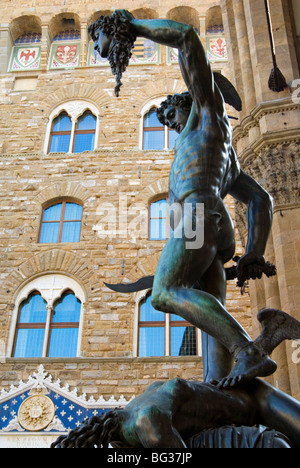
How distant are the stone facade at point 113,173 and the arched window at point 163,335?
23 cm

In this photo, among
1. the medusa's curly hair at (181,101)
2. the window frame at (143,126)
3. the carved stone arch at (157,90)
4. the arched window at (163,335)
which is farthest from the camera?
the carved stone arch at (157,90)

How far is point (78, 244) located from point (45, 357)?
2729 mm

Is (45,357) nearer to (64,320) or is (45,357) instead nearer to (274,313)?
(64,320)

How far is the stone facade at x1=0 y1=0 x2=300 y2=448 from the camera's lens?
725 cm

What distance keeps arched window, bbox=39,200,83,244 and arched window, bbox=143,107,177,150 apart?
8.07 ft

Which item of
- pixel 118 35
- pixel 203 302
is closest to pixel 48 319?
pixel 118 35

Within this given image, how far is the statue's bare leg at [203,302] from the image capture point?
6.38 ft

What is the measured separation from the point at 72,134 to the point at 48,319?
5198 mm

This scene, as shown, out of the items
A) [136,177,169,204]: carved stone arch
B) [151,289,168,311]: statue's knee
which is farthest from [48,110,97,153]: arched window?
[151,289,168,311]: statue's knee

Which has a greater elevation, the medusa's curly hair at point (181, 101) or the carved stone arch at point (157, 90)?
the carved stone arch at point (157, 90)

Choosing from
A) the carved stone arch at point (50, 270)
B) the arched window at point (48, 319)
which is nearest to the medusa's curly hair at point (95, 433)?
the arched window at point (48, 319)

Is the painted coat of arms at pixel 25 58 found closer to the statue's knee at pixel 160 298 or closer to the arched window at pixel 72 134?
the arched window at pixel 72 134

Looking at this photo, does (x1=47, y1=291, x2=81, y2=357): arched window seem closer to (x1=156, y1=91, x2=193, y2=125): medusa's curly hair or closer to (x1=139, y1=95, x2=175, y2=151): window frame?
(x1=139, y1=95, x2=175, y2=151): window frame
